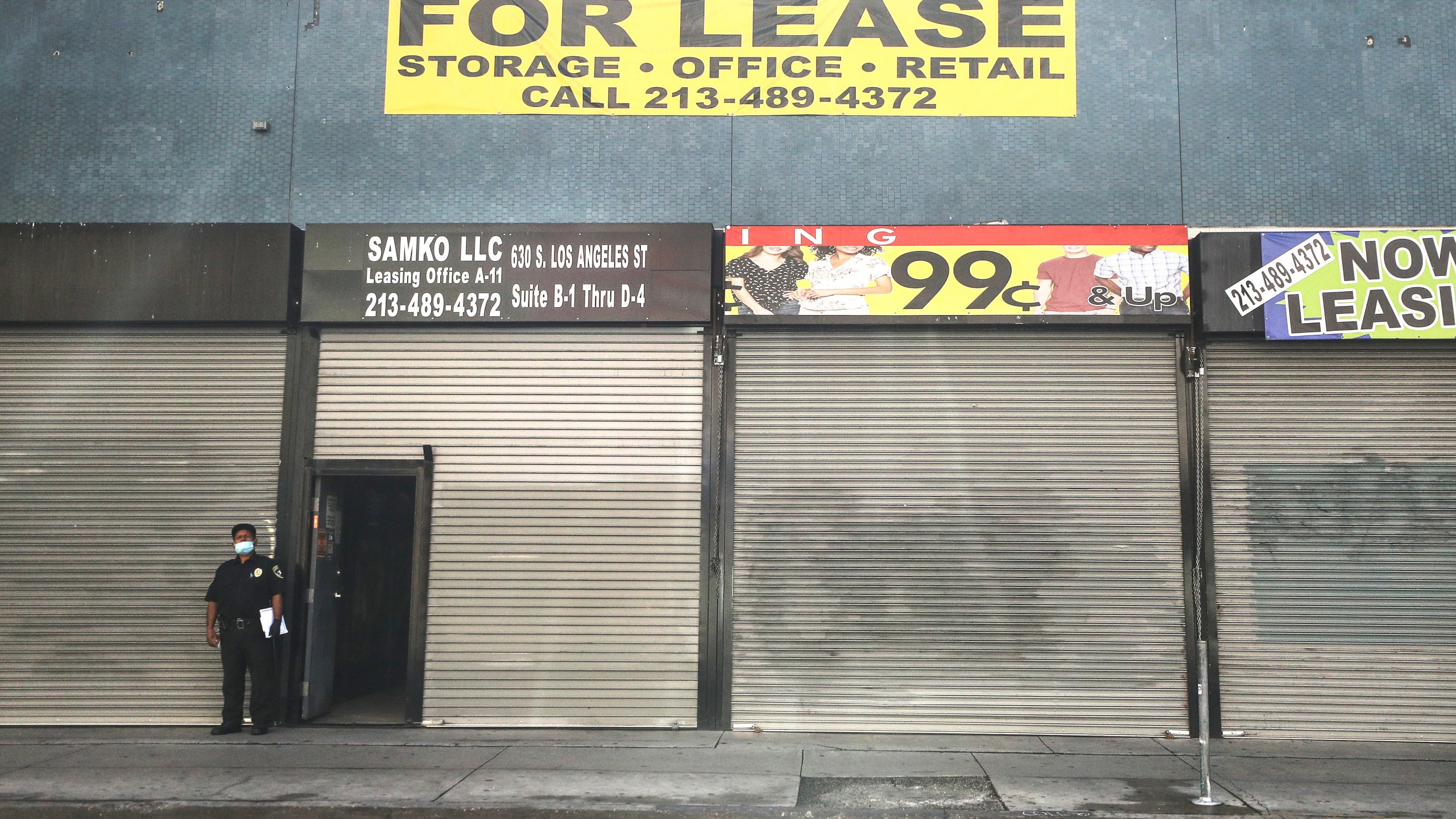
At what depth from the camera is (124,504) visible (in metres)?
9.98

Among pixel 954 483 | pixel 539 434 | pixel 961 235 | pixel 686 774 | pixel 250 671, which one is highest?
pixel 961 235

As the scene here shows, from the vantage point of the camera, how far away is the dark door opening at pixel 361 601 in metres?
10.1

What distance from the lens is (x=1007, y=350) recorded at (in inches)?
391

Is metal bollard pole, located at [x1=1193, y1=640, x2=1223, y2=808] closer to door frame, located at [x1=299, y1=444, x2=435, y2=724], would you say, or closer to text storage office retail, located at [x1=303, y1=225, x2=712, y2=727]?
text storage office retail, located at [x1=303, y1=225, x2=712, y2=727]

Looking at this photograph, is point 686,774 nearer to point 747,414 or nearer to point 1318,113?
point 747,414

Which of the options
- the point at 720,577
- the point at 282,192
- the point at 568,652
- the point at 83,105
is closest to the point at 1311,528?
the point at 720,577

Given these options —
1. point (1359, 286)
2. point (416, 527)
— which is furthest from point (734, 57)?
point (1359, 286)

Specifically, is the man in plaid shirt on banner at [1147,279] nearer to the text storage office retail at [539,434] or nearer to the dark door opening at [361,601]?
the text storage office retail at [539,434]

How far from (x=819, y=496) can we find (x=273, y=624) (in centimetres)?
522

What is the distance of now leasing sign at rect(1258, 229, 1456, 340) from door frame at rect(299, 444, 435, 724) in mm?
7986

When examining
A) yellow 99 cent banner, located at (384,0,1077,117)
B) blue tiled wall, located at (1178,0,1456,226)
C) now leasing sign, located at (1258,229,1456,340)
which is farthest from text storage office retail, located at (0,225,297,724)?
now leasing sign, located at (1258,229,1456,340)

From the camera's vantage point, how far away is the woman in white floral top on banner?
32.3 ft

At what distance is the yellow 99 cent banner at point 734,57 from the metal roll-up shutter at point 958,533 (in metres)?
2.50

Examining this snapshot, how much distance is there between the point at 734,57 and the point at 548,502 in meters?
4.91
